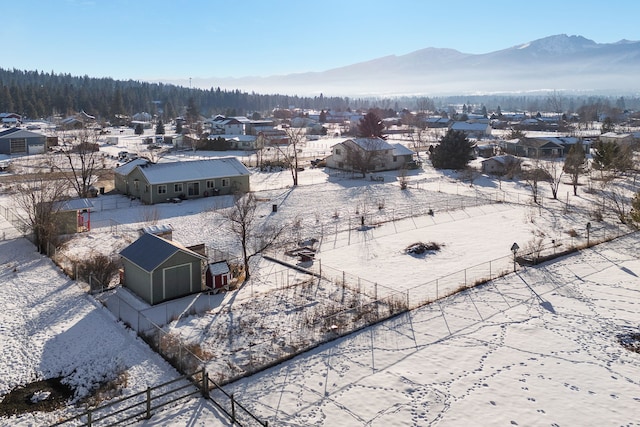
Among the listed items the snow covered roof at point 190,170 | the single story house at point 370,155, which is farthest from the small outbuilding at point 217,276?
the single story house at point 370,155

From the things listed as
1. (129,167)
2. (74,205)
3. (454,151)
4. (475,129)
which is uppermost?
(475,129)

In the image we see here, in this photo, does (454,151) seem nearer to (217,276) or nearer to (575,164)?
(575,164)

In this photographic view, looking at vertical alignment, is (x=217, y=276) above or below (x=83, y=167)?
below

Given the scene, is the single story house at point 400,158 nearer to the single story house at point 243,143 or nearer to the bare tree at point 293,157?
the bare tree at point 293,157

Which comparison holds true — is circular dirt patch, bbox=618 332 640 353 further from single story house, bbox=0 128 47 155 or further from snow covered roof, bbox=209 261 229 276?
single story house, bbox=0 128 47 155

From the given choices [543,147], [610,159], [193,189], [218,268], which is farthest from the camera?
[543,147]

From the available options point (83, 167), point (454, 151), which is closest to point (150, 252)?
point (83, 167)

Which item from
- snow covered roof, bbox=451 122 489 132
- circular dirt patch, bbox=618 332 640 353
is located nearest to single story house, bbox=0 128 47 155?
circular dirt patch, bbox=618 332 640 353
